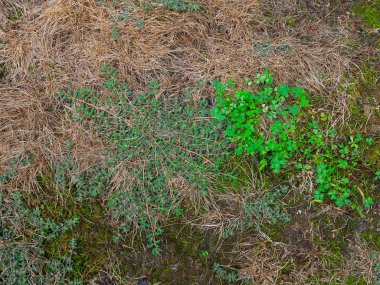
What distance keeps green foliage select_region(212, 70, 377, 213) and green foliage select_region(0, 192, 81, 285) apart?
1.45m

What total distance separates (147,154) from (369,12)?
2140 millimetres

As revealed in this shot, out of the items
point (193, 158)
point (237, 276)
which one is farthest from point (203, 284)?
point (193, 158)

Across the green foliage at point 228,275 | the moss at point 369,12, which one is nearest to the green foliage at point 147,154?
the green foliage at point 228,275

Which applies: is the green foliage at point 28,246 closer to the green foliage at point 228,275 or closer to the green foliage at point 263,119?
the green foliage at point 228,275

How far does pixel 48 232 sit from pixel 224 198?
1.36 meters

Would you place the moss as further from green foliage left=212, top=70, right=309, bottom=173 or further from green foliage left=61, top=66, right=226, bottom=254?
green foliage left=61, top=66, right=226, bottom=254

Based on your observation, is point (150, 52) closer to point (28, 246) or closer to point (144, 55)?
point (144, 55)

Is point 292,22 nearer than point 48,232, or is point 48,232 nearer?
point 48,232

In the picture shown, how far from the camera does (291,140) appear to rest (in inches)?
114

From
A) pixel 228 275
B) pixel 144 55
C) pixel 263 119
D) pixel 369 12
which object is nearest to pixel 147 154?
pixel 144 55

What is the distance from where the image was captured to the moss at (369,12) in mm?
3053

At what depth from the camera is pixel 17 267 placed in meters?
2.75

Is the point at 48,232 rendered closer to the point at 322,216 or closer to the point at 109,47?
the point at 109,47

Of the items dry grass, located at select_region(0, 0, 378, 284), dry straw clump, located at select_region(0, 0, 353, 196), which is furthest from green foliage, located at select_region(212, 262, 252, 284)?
dry straw clump, located at select_region(0, 0, 353, 196)
